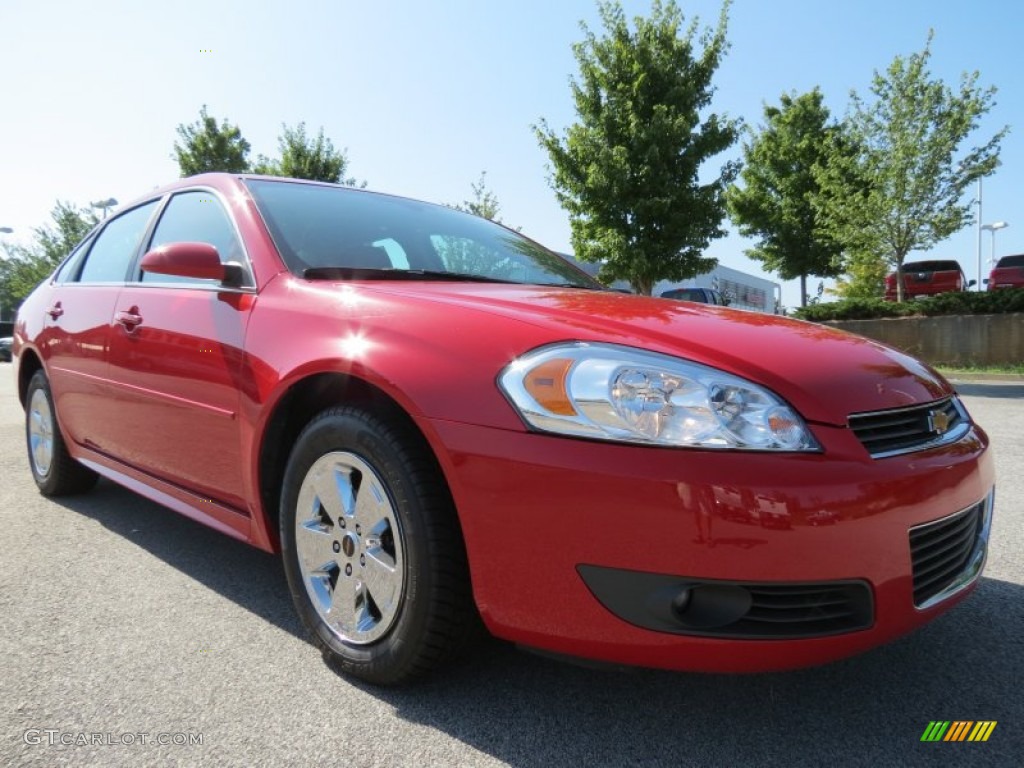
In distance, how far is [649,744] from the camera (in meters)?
1.55

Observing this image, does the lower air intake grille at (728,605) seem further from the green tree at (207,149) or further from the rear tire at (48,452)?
the green tree at (207,149)

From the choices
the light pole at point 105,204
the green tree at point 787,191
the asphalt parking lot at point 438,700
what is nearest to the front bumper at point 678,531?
the asphalt parking lot at point 438,700

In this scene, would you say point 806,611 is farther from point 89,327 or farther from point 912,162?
point 912,162

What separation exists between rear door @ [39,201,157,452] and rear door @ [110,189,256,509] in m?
0.16

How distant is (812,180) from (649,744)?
20.4 meters

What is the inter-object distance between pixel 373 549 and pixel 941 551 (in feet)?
4.46

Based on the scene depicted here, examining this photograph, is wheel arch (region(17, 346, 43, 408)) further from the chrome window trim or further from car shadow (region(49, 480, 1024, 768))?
the chrome window trim

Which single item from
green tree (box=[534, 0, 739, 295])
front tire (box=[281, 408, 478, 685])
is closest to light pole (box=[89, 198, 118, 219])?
green tree (box=[534, 0, 739, 295])

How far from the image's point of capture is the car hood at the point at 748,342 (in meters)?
1.55

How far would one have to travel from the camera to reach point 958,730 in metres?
1.60

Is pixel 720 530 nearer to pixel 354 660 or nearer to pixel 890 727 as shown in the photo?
pixel 890 727

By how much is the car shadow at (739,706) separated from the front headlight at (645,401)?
0.53 m

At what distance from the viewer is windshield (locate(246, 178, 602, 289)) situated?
2338 millimetres

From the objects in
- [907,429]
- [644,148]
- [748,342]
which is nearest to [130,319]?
[748,342]
